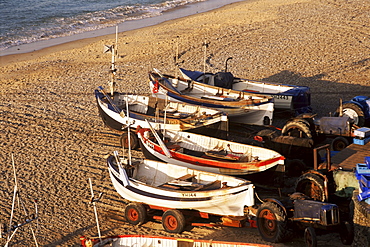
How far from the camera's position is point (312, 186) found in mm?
13000

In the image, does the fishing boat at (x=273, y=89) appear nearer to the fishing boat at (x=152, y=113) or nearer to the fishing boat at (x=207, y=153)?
the fishing boat at (x=152, y=113)

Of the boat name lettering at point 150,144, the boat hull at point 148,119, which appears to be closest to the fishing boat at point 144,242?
the boat name lettering at point 150,144

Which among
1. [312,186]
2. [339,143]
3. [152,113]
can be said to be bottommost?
[312,186]

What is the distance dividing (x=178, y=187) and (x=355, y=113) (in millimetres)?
7594

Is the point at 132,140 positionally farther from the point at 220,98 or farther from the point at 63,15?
the point at 63,15

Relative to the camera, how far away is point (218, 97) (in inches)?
822

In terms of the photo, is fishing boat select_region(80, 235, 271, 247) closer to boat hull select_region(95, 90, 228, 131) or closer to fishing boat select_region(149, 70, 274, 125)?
boat hull select_region(95, 90, 228, 131)

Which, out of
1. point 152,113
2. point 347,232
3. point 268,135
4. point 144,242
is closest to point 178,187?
point 144,242

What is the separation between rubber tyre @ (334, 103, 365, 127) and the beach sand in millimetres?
2932

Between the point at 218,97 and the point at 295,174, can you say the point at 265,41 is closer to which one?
the point at 218,97

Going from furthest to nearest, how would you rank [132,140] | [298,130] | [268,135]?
[132,140] → [298,130] → [268,135]

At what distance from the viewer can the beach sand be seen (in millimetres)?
14312

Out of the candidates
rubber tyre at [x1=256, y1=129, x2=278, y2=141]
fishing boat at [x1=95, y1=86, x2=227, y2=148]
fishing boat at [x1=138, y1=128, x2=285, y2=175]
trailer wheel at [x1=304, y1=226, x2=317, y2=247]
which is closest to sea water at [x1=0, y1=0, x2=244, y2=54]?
fishing boat at [x1=95, y1=86, x2=227, y2=148]

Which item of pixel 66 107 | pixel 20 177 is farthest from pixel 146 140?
pixel 66 107
